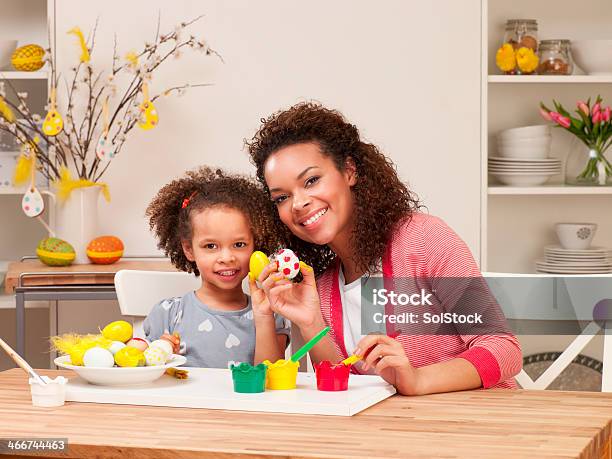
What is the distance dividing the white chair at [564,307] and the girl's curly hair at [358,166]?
10.3 inches

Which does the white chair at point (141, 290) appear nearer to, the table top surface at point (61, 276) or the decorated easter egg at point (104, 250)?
the table top surface at point (61, 276)

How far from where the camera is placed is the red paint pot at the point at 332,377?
152 cm

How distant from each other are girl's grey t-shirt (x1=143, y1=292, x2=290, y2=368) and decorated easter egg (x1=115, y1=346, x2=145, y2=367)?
0.41m

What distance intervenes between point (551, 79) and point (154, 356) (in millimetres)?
2140

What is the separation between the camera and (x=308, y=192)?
1.92 meters

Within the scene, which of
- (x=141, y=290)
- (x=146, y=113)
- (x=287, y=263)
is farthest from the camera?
(x=146, y=113)

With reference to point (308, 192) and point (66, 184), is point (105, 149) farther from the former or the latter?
point (308, 192)

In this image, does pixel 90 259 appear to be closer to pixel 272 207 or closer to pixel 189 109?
pixel 189 109

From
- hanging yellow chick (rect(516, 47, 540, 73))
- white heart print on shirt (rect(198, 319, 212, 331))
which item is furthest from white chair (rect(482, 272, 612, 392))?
hanging yellow chick (rect(516, 47, 540, 73))

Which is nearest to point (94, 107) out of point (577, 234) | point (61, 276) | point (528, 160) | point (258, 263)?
point (61, 276)

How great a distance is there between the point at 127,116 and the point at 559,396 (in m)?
2.01

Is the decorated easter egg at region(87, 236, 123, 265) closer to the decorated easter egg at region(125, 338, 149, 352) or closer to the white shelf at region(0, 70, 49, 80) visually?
the white shelf at region(0, 70, 49, 80)

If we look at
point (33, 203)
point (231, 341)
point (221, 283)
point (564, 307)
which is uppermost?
point (33, 203)

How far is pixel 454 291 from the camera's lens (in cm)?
185
